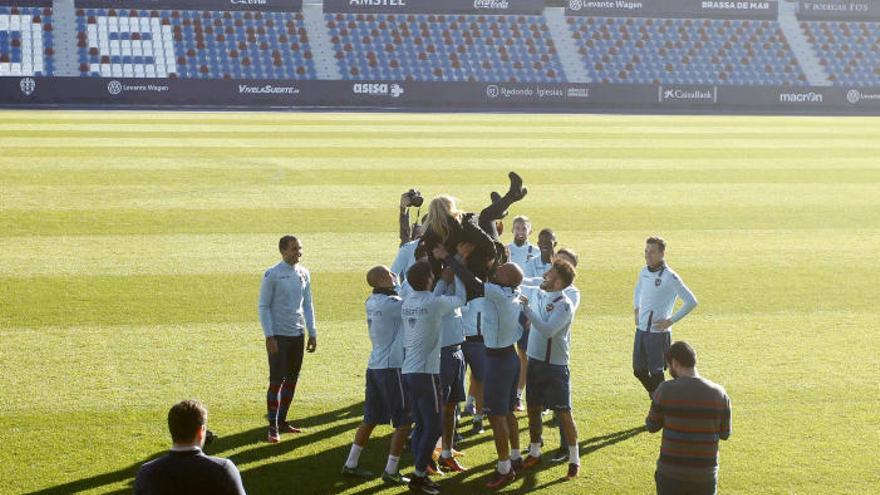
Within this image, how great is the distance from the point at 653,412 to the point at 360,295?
8326 millimetres

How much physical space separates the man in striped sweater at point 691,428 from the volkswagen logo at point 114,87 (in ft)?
125

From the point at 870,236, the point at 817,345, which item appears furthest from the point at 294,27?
the point at 817,345

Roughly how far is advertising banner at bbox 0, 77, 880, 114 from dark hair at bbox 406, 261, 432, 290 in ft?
115

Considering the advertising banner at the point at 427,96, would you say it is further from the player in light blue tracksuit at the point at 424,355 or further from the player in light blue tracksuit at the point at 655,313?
the player in light blue tracksuit at the point at 424,355

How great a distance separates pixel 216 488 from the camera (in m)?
4.96

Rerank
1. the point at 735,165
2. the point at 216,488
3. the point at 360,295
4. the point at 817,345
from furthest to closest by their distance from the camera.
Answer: the point at 735,165
the point at 360,295
the point at 817,345
the point at 216,488

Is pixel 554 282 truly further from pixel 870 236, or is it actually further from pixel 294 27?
pixel 294 27

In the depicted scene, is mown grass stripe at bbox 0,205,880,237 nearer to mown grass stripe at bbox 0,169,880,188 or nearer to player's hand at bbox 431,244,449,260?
mown grass stripe at bbox 0,169,880,188

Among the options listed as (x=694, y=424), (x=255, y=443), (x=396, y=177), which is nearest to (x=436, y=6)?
(x=396, y=177)

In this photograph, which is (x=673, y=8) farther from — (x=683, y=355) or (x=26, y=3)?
(x=683, y=355)

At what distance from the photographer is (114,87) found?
134 feet

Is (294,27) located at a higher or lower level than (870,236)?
higher

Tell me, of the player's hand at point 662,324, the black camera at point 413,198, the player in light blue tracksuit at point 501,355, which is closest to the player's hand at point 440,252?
the player in light blue tracksuit at point 501,355

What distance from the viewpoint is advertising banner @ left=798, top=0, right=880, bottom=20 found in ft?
189
